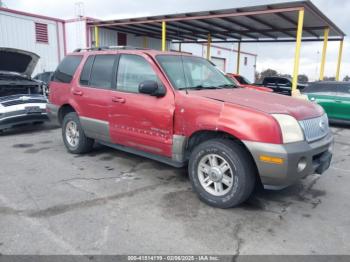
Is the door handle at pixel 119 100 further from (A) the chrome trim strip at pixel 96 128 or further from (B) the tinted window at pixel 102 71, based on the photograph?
(A) the chrome trim strip at pixel 96 128

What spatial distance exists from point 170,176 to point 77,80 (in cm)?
239

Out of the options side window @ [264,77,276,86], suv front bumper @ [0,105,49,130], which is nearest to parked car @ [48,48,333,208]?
suv front bumper @ [0,105,49,130]

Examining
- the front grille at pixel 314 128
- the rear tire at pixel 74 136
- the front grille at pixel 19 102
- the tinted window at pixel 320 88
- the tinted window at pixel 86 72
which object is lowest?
the rear tire at pixel 74 136

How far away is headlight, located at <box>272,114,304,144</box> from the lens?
10.7 ft

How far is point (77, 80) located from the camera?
18.0 ft

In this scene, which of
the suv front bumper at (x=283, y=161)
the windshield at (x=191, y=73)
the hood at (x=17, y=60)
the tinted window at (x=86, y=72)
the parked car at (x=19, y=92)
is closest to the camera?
the suv front bumper at (x=283, y=161)

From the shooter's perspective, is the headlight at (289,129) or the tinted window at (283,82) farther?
the tinted window at (283,82)

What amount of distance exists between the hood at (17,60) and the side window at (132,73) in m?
4.66

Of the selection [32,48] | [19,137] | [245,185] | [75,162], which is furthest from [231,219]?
[32,48]

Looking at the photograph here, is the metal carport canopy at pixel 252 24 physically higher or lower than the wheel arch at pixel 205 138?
higher

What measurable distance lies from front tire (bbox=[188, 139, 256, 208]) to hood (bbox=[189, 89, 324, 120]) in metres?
0.49

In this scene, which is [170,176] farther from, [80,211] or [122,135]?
[80,211]

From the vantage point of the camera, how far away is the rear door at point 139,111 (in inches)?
162

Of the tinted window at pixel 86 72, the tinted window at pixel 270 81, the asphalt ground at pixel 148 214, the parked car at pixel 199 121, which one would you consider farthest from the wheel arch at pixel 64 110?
the tinted window at pixel 270 81
